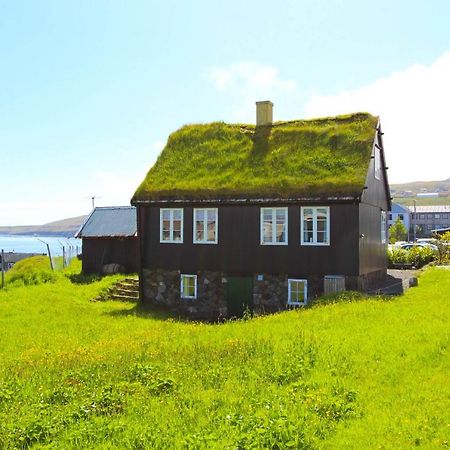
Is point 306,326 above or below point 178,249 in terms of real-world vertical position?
below

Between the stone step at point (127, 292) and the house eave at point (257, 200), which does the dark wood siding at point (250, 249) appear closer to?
the house eave at point (257, 200)

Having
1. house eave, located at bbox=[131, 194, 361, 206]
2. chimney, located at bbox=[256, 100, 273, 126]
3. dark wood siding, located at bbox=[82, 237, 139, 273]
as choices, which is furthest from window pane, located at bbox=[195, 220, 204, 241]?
dark wood siding, located at bbox=[82, 237, 139, 273]

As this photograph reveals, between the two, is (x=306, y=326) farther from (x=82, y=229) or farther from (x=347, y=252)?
(x=82, y=229)

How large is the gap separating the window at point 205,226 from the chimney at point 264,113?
6598mm

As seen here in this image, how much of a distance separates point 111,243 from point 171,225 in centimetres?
929

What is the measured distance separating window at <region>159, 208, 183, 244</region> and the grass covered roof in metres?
0.92

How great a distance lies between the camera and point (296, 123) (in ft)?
96.8

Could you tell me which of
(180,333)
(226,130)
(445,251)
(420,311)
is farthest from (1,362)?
(445,251)

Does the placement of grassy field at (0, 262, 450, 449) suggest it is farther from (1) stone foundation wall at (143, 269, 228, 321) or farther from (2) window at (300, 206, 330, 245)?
(1) stone foundation wall at (143, 269, 228, 321)

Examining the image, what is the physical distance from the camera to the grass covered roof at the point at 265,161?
83.0 feet

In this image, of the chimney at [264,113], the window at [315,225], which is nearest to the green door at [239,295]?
the window at [315,225]

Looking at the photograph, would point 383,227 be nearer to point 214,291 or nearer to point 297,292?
point 297,292

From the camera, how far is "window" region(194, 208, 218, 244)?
89.4 ft

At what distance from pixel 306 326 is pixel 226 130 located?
→ 16.7 meters
